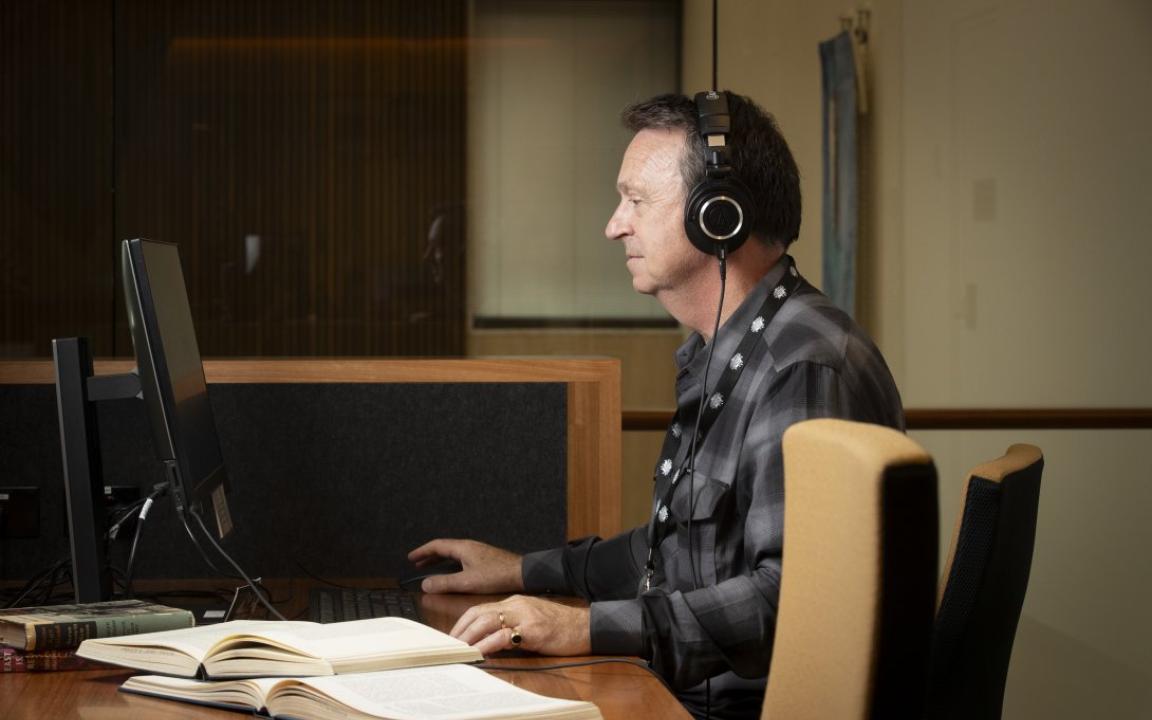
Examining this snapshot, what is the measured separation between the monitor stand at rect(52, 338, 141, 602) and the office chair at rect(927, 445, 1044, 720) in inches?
34.4

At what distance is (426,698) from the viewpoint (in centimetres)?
98

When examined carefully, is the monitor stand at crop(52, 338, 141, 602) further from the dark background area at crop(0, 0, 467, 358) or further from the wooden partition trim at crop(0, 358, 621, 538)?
the dark background area at crop(0, 0, 467, 358)

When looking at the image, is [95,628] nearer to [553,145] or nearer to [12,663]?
[12,663]

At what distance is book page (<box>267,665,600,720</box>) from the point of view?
94cm

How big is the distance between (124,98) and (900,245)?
189 centimetres

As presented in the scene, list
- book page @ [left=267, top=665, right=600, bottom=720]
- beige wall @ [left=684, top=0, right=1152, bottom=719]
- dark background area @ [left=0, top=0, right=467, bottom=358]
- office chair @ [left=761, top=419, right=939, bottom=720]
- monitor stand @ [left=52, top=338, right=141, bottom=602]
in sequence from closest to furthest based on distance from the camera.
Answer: office chair @ [left=761, top=419, right=939, bottom=720] < book page @ [left=267, top=665, right=600, bottom=720] < monitor stand @ [left=52, top=338, right=141, bottom=602] < beige wall @ [left=684, top=0, right=1152, bottom=719] < dark background area @ [left=0, top=0, right=467, bottom=358]

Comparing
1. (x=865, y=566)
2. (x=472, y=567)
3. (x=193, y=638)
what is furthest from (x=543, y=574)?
(x=865, y=566)

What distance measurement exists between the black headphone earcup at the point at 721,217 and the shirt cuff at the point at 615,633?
452 millimetres

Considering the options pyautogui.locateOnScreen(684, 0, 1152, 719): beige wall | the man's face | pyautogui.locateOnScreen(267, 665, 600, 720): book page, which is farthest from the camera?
pyautogui.locateOnScreen(684, 0, 1152, 719): beige wall

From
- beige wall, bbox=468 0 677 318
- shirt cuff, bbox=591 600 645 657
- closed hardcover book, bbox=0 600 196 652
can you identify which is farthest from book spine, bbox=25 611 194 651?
beige wall, bbox=468 0 677 318

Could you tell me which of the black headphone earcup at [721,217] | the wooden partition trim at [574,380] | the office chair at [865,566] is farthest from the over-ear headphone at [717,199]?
the office chair at [865,566]

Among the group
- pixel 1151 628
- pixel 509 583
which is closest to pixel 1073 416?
pixel 1151 628

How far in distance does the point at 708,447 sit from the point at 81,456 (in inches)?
26.6

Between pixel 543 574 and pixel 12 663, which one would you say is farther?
pixel 543 574
